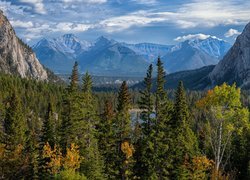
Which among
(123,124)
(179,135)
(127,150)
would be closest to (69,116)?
(123,124)

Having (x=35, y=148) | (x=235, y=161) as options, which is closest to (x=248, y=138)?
(x=235, y=161)

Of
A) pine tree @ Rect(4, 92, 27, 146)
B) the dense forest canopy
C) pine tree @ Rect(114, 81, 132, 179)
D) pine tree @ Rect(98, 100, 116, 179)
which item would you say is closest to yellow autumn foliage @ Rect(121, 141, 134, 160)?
the dense forest canopy

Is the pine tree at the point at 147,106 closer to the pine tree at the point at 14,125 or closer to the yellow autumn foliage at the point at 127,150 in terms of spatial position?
the yellow autumn foliage at the point at 127,150

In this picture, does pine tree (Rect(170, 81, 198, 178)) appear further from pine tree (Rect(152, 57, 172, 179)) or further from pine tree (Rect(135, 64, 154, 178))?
pine tree (Rect(135, 64, 154, 178))

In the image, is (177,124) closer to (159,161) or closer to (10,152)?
(159,161)

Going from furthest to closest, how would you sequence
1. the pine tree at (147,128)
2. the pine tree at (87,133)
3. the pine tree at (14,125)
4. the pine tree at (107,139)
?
the pine tree at (14,125)
the pine tree at (107,139)
the pine tree at (87,133)
the pine tree at (147,128)

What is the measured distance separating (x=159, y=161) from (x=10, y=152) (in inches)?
1328

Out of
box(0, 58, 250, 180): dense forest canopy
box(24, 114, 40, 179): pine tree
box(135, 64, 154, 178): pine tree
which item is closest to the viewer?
box(0, 58, 250, 180): dense forest canopy

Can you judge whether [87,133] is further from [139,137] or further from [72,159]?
[139,137]

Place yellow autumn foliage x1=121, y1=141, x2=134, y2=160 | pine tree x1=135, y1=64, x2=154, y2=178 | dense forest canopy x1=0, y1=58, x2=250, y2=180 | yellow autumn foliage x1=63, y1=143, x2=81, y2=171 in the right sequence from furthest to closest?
1. yellow autumn foliage x1=63, y1=143, x2=81, y2=171
2. yellow autumn foliage x1=121, y1=141, x2=134, y2=160
3. pine tree x1=135, y1=64, x2=154, y2=178
4. dense forest canopy x1=0, y1=58, x2=250, y2=180

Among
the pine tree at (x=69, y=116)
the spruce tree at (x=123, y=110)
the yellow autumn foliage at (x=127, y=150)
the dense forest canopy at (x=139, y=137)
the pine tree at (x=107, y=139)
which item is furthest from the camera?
the pine tree at (x=69, y=116)

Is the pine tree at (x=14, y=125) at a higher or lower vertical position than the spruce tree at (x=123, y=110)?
lower

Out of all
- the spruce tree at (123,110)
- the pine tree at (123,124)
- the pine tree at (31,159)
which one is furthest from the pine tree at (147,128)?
the pine tree at (31,159)

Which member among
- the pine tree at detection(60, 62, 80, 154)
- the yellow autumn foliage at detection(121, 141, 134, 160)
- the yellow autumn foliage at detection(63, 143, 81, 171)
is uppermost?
the pine tree at detection(60, 62, 80, 154)
